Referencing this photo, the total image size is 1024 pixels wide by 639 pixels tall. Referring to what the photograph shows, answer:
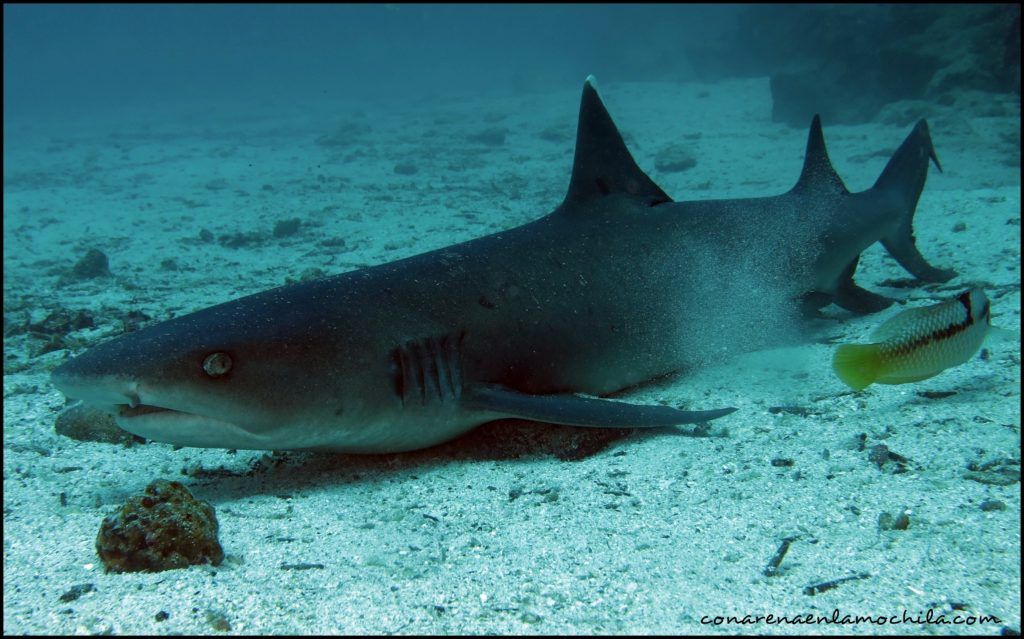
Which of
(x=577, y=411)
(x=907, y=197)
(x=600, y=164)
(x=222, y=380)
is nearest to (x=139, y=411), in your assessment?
(x=222, y=380)

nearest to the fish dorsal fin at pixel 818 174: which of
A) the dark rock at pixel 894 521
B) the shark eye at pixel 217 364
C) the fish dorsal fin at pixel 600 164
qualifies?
the fish dorsal fin at pixel 600 164

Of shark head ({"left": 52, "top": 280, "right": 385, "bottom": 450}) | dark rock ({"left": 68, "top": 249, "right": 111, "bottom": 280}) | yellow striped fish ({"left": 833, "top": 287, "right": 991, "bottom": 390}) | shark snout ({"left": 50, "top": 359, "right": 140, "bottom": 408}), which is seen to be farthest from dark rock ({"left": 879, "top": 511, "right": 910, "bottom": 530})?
dark rock ({"left": 68, "top": 249, "right": 111, "bottom": 280})

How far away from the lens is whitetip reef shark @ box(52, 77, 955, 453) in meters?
2.53

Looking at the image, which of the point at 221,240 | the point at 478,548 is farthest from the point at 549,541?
the point at 221,240

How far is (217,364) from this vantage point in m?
2.50

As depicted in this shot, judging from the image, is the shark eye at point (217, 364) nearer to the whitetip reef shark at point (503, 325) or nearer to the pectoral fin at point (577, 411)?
the whitetip reef shark at point (503, 325)

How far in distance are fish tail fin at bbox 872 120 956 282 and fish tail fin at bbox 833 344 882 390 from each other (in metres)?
3.73

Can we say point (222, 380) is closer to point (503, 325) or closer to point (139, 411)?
point (139, 411)

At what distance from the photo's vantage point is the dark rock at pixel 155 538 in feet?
6.50

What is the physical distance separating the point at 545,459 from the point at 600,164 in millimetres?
2229

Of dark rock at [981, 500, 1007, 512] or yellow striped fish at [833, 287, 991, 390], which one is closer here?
dark rock at [981, 500, 1007, 512]

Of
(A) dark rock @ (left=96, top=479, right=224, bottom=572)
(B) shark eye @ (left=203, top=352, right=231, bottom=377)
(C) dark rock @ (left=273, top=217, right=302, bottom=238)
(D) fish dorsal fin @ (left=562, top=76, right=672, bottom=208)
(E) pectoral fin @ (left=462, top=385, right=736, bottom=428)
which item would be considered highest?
(C) dark rock @ (left=273, top=217, right=302, bottom=238)

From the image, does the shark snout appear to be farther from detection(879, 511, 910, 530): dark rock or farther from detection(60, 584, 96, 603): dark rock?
detection(879, 511, 910, 530): dark rock

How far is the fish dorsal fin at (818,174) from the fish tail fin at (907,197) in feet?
2.34
